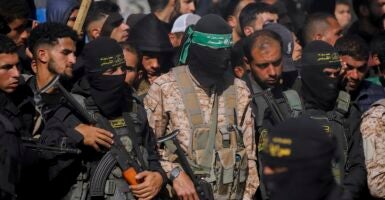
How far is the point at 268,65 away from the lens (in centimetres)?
795

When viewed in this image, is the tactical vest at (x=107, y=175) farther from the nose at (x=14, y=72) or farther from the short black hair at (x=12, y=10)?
the short black hair at (x=12, y=10)

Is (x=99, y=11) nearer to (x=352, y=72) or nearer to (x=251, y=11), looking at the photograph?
(x=251, y=11)

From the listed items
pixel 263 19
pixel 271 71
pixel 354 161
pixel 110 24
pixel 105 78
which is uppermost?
pixel 110 24

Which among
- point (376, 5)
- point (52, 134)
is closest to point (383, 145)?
point (52, 134)

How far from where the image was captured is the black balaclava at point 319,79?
770cm

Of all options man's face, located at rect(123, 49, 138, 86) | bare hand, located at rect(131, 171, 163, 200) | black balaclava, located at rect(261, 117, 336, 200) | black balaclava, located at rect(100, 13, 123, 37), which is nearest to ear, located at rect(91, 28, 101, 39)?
black balaclava, located at rect(100, 13, 123, 37)

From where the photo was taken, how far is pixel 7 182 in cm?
590

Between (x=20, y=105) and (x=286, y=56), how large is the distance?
8.79 feet

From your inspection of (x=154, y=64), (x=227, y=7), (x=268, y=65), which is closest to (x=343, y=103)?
(x=268, y=65)

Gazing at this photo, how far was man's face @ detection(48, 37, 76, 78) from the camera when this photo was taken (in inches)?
291

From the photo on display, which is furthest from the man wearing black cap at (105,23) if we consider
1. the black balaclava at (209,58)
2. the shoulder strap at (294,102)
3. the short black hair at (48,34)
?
the shoulder strap at (294,102)

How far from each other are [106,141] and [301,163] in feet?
8.36

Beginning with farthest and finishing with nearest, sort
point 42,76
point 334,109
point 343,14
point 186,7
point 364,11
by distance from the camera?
point 343,14
point 364,11
point 186,7
point 334,109
point 42,76

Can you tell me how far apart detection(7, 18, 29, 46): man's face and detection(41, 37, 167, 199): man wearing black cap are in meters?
1.11
